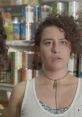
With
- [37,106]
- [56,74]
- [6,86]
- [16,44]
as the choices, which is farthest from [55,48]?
[6,86]

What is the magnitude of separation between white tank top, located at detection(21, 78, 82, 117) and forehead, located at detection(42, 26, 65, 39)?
0.20 meters

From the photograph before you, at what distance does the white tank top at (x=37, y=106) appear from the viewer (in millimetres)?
1004

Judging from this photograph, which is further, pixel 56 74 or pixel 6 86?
pixel 6 86

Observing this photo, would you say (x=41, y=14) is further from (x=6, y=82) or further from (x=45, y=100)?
(x=45, y=100)

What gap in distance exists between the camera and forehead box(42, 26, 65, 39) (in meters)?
1.04

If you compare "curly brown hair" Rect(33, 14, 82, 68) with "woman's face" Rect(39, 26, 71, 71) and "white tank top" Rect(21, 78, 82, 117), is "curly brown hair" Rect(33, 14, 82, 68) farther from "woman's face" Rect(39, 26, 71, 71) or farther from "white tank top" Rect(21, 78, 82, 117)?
"white tank top" Rect(21, 78, 82, 117)

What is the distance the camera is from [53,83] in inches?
42.3

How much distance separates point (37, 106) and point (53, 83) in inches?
4.4

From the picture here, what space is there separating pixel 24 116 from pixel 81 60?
865 mm

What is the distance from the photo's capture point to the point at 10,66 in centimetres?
202

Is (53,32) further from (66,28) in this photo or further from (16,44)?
(16,44)

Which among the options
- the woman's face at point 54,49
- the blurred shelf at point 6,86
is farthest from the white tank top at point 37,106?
the blurred shelf at point 6,86

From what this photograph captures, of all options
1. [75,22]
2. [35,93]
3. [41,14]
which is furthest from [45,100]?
[41,14]

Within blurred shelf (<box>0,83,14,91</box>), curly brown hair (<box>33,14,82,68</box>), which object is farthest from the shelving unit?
curly brown hair (<box>33,14,82,68</box>)
